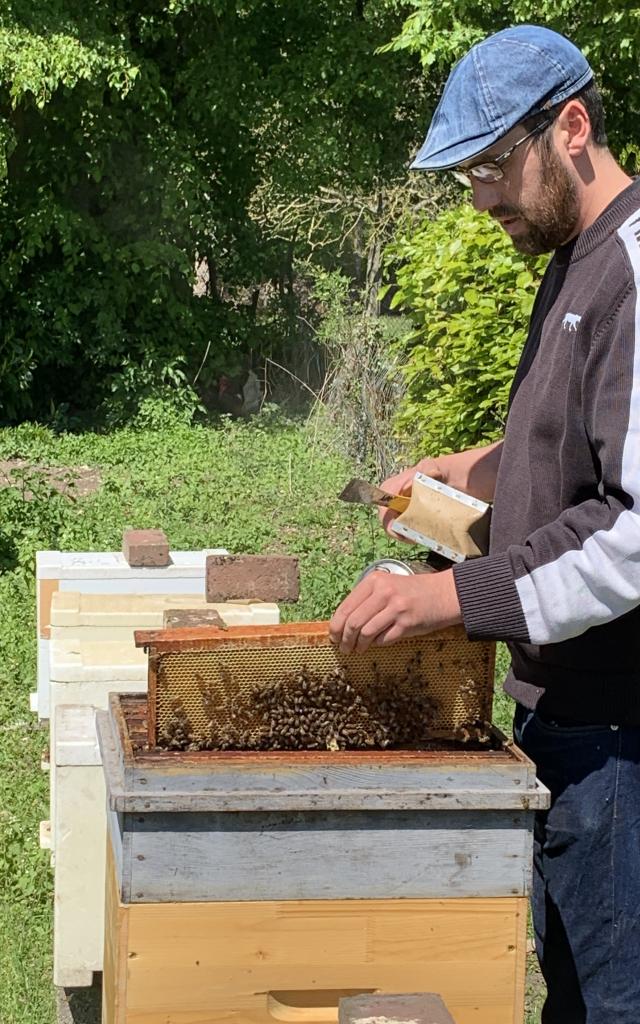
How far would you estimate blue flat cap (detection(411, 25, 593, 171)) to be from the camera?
1.79m

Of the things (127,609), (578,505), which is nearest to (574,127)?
(578,505)

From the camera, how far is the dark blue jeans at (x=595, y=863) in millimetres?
1901

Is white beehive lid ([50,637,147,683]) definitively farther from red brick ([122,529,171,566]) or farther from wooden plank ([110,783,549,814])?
wooden plank ([110,783,549,814])

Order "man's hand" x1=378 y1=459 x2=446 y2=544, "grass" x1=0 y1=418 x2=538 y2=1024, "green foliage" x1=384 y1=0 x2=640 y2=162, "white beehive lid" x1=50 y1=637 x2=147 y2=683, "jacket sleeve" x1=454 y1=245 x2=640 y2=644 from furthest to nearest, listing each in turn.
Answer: "green foliage" x1=384 y1=0 x2=640 y2=162, "grass" x1=0 y1=418 x2=538 y2=1024, "white beehive lid" x1=50 y1=637 x2=147 y2=683, "man's hand" x1=378 y1=459 x2=446 y2=544, "jacket sleeve" x1=454 y1=245 x2=640 y2=644

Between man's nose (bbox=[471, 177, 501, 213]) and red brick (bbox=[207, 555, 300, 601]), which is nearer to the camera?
man's nose (bbox=[471, 177, 501, 213])

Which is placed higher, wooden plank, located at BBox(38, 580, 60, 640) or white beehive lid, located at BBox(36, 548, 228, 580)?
white beehive lid, located at BBox(36, 548, 228, 580)

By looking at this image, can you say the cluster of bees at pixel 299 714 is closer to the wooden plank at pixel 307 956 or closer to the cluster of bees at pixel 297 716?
the cluster of bees at pixel 297 716

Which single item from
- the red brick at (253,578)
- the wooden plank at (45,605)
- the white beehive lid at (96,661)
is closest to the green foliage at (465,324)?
the wooden plank at (45,605)

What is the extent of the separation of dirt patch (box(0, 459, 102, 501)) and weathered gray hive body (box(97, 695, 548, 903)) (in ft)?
19.7

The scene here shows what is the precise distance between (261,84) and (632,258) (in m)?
11.0

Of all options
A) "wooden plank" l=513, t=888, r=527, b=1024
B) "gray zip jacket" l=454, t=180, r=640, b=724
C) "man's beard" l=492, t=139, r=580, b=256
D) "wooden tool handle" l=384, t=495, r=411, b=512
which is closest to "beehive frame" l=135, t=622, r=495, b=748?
"gray zip jacket" l=454, t=180, r=640, b=724

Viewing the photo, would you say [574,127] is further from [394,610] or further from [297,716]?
[297,716]

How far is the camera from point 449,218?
6.97 metres

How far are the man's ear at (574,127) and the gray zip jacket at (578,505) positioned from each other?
3.9 inches
